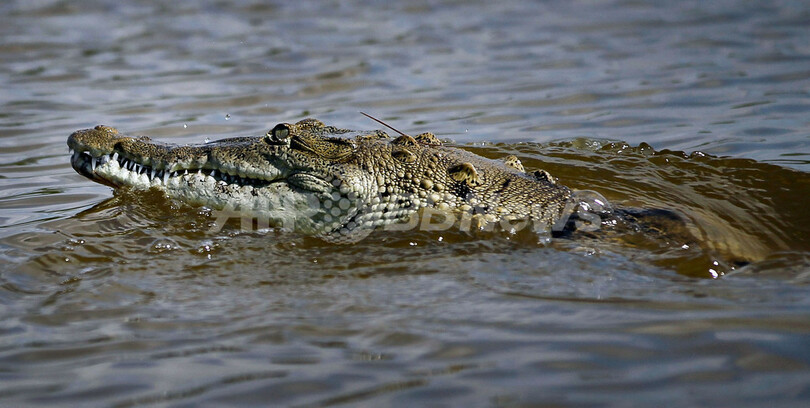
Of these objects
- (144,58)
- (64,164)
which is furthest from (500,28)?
(64,164)

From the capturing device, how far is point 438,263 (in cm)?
459

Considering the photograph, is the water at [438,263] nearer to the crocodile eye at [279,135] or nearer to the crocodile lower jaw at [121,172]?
the crocodile lower jaw at [121,172]

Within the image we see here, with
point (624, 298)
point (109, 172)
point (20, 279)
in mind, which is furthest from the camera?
point (109, 172)

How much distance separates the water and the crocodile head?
18 cm

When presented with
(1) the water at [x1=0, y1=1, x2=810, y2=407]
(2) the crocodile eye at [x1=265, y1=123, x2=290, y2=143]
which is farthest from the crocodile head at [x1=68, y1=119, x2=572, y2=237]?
(1) the water at [x1=0, y1=1, x2=810, y2=407]

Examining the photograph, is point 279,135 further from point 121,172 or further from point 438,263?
point 438,263

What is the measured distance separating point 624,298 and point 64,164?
5.28m

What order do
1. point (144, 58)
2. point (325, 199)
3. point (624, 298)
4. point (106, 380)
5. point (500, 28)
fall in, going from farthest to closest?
point (500, 28) < point (144, 58) < point (325, 199) < point (624, 298) < point (106, 380)

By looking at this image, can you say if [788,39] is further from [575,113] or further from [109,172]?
[109,172]

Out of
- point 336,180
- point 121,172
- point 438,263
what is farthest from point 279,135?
point 438,263

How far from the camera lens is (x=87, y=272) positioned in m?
4.50

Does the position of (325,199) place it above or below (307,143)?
below

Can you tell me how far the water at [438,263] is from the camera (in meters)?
3.25

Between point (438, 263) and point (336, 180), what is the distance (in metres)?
0.81
